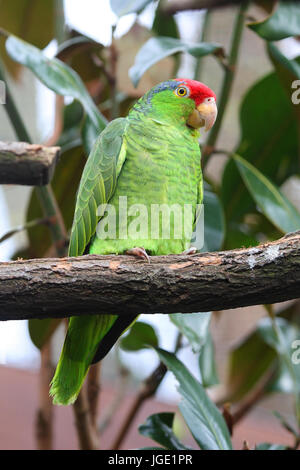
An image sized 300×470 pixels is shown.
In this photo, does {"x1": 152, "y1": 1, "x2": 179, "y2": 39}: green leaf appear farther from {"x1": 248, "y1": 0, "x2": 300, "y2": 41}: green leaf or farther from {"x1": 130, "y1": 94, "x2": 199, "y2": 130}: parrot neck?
{"x1": 130, "y1": 94, "x2": 199, "y2": 130}: parrot neck

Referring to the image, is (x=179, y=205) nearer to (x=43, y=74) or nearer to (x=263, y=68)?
(x=43, y=74)

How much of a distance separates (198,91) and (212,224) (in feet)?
1.09

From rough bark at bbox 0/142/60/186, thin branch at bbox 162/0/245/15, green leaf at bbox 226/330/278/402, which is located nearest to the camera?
rough bark at bbox 0/142/60/186

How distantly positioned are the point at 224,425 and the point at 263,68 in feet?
5.79

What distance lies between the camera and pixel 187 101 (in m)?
1.05

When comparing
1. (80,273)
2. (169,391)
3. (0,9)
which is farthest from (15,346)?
(80,273)

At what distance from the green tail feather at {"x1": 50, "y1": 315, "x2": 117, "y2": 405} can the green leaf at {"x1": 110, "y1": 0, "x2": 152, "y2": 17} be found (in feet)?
2.05

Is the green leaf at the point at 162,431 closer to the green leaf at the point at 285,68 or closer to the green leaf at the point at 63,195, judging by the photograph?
the green leaf at the point at 63,195

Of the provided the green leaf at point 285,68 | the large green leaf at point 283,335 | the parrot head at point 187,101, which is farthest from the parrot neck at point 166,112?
the large green leaf at point 283,335

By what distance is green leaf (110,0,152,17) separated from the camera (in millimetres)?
1120

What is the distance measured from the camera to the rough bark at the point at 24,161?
0.98m


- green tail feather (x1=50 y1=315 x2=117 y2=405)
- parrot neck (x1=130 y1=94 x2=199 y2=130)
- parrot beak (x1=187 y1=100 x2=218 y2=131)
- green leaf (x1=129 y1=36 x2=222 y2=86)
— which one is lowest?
green tail feather (x1=50 y1=315 x2=117 y2=405)

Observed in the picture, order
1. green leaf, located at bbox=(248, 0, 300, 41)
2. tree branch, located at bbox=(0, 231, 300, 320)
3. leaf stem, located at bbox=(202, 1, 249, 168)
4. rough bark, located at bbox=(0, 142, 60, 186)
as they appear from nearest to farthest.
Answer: tree branch, located at bbox=(0, 231, 300, 320), rough bark, located at bbox=(0, 142, 60, 186), green leaf, located at bbox=(248, 0, 300, 41), leaf stem, located at bbox=(202, 1, 249, 168)

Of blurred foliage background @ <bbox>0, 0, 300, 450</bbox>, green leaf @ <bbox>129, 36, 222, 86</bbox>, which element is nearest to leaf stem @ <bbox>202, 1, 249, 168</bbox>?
blurred foliage background @ <bbox>0, 0, 300, 450</bbox>
